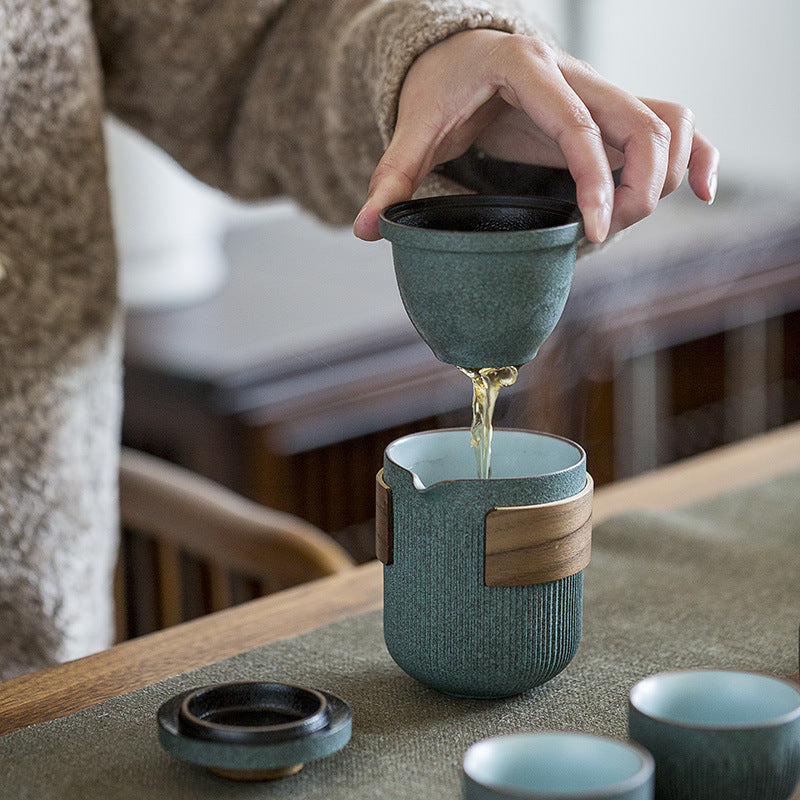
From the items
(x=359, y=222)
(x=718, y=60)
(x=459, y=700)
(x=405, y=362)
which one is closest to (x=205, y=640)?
(x=459, y=700)

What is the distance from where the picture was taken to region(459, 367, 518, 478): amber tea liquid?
69cm

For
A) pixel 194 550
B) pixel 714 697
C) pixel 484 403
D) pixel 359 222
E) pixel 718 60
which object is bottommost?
pixel 194 550

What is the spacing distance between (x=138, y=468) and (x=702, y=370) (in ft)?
4.52

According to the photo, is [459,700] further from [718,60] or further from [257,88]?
[718,60]

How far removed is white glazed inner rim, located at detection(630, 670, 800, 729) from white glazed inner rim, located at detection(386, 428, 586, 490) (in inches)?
6.7

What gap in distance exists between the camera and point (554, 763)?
1.71ft

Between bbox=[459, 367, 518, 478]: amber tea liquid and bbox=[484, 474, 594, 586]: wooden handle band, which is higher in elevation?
bbox=[459, 367, 518, 478]: amber tea liquid

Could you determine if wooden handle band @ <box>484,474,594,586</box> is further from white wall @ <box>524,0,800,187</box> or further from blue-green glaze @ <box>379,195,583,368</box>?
white wall @ <box>524,0,800,187</box>

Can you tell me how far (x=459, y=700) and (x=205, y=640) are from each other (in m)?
0.19

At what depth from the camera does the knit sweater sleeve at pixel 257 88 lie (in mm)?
902

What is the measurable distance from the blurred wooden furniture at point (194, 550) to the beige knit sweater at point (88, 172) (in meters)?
0.13

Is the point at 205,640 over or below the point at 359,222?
below

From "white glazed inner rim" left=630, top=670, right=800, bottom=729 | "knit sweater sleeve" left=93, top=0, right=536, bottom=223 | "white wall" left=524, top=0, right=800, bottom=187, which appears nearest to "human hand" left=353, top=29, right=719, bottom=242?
"knit sweater sleeve" left=93, top=0, right=536, bottom=223

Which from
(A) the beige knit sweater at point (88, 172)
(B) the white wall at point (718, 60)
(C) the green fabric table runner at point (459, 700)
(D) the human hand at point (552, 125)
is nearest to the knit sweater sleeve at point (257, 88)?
(A) the beige knit sweater at point (88, 172)
